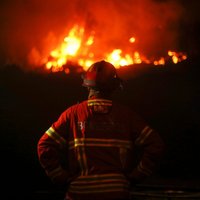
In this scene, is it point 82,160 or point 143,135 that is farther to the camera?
point 143,135

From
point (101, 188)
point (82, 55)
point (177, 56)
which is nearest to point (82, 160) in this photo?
point (101, 188)

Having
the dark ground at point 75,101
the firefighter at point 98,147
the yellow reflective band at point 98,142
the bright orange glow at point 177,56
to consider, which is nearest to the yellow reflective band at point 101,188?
the firefighter at point 98,147

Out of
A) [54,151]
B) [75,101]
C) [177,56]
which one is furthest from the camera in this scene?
[177,56]

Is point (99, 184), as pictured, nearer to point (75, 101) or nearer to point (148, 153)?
point (148, 153)

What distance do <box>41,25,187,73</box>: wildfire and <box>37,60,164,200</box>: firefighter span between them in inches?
349

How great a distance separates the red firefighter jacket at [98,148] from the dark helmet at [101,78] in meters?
0.13

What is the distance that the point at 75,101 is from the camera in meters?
10.9

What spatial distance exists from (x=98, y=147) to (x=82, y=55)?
31.9 ft

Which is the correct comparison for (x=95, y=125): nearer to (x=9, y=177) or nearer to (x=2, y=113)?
(x=9, y=177)

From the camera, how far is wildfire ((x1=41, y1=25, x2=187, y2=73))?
12211 millimetres

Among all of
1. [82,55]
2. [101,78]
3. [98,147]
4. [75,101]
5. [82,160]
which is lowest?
[82,160]

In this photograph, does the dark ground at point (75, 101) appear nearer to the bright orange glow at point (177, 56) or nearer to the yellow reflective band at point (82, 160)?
the bright orange glow at point (177, 56)

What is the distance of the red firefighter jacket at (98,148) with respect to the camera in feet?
9.73

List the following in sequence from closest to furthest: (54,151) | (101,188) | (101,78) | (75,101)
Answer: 1. (101,188)
2. (54,151)
3. (101,78)
4. (75,101)
